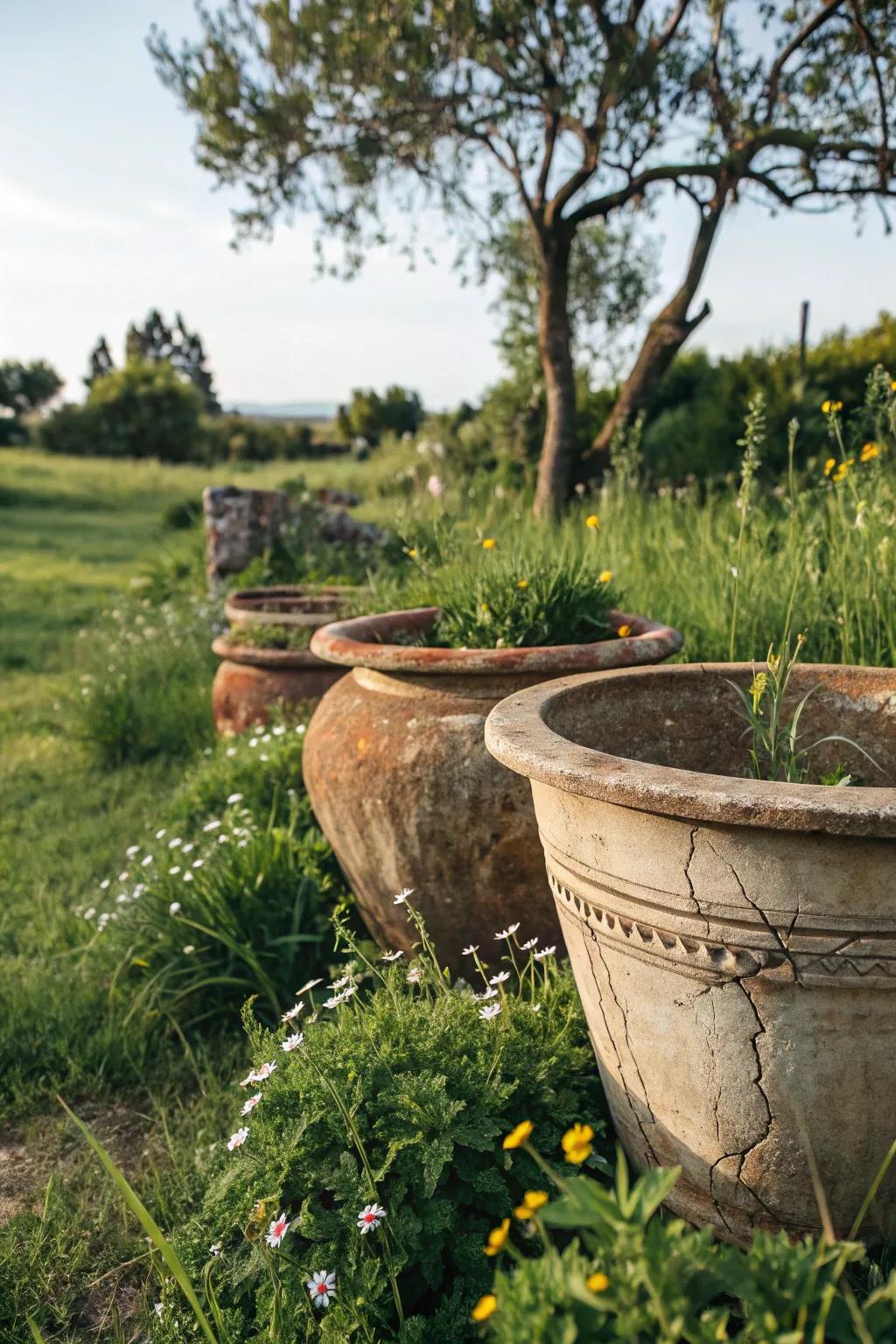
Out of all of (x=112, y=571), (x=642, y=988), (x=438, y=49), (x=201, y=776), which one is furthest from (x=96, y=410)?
(x=642, y=988)

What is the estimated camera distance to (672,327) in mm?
8836

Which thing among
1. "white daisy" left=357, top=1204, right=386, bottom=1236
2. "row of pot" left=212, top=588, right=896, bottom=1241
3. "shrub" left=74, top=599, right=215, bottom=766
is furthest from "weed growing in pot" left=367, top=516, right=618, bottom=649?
"shrub" left=74, top=599, right=215, bottom=766

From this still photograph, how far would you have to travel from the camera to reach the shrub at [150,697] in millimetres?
5891

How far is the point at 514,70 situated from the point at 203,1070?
8.97m

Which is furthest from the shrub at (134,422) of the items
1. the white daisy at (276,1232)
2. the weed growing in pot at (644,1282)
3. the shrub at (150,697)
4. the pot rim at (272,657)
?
the weed growing in pot at (644,1282)

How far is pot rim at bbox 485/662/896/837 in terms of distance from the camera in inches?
54.2

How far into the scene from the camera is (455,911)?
2615 mm

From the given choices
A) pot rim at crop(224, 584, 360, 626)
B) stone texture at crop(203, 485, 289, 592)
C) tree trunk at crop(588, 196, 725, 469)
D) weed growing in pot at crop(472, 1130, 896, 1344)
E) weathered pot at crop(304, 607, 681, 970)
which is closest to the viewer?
weed growing in pot at crop(472, 1130, 896, 1344)

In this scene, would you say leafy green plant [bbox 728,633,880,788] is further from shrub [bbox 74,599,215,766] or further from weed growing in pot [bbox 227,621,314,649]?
shrub [bbox 74,599,215,766]

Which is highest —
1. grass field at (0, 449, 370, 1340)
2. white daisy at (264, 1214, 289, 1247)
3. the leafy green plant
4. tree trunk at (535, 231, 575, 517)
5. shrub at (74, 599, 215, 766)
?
tree trunk at (535, 231, 575, 517)

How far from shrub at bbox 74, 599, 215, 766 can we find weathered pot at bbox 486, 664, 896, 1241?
4164 millimetres

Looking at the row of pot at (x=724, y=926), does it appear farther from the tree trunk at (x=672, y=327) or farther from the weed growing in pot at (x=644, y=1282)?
the tree trunk at (x=672, y=327)

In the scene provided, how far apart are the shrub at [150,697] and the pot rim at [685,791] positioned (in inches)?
163

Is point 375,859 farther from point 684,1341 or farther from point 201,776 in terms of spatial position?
point 201,776
